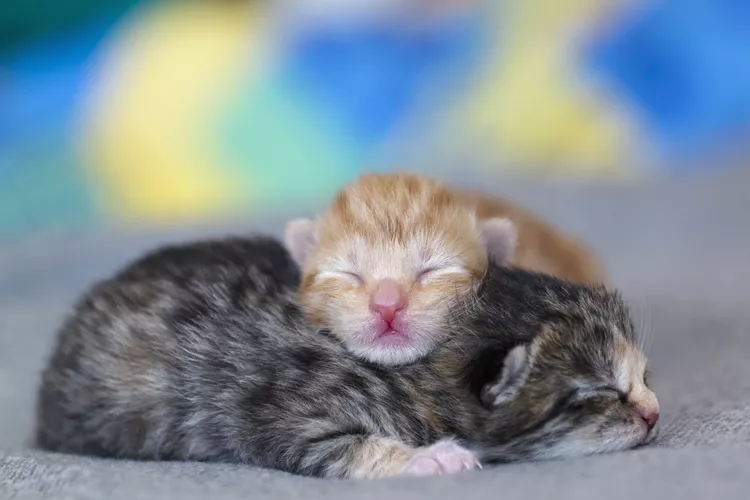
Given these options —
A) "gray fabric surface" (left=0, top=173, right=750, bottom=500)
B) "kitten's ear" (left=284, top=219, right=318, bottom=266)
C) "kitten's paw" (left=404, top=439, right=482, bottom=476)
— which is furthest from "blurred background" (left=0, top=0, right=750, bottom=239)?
"kitten's paw" (left=404, top=439, right=482, bottom=476)

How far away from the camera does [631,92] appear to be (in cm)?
462

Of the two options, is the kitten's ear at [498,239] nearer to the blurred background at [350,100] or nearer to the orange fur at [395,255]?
the orange fur at [395,255]

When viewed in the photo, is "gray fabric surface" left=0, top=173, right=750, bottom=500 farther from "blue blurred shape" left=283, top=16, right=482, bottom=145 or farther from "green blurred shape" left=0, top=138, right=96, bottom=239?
"blue blurred shape" left=283, top=16, right=482, bottom=145

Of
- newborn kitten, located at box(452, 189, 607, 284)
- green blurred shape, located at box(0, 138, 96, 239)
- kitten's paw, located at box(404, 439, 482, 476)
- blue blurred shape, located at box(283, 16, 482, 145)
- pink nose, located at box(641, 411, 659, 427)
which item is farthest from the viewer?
blue blurred shape, located at box(283, 16, 482, 145)

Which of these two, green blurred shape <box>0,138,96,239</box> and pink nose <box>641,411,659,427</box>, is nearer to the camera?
pink nose <box>641,411,659,427</box>

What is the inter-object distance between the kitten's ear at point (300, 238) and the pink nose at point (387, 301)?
0.37 metres

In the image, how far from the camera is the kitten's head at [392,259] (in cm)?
174

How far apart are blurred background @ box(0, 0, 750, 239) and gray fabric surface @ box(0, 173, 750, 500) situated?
48 centimetres

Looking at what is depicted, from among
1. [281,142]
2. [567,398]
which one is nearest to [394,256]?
[567,398]

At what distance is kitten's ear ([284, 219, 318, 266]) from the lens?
2.11m

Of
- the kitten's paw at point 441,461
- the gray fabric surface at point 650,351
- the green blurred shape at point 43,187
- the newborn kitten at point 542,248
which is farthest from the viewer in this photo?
the green blurred shape at point 43,187

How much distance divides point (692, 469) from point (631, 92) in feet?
11.3

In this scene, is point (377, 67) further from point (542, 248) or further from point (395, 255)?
point (395, 255)

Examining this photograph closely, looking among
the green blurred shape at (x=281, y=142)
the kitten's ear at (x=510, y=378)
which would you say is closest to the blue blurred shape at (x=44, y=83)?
the green blurred shape at (x=281, y=142)
